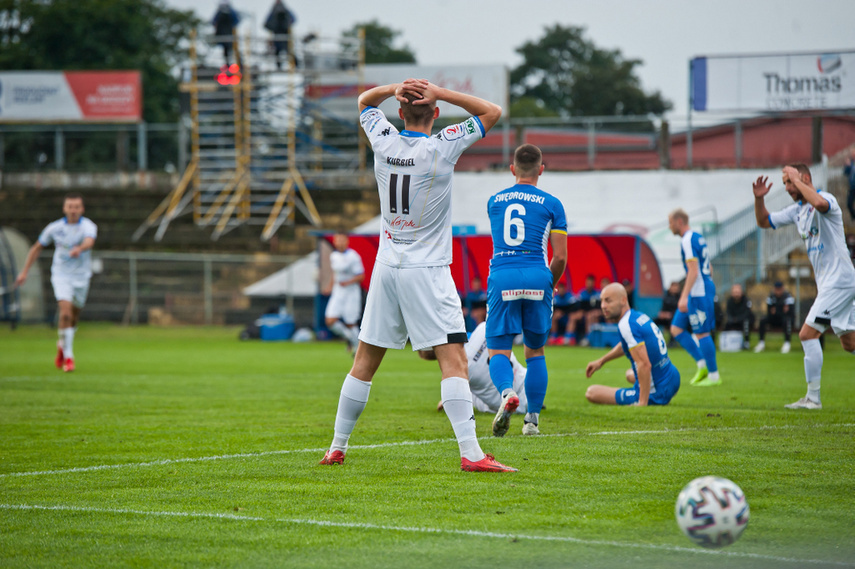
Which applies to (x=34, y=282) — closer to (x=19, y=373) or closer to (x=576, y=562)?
(x=19, y=373)

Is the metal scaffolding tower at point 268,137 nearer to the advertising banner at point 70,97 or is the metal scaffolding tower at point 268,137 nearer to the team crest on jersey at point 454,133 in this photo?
the advertising banner at point 70,97

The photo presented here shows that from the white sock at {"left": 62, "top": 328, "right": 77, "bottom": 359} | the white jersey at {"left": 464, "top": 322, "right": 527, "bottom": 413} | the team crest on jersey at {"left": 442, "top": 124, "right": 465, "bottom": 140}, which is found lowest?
the white sock at {"left": 62, "top": 328, "right": 77, "bottom": 359}

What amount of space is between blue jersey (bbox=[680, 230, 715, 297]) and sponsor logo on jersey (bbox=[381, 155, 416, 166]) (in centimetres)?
700

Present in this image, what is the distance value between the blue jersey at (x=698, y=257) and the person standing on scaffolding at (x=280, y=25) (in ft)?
74.2

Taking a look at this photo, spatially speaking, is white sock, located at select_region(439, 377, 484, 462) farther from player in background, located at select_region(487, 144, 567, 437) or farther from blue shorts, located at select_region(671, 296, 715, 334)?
blue shorts, located at select_region(671, 296, 715, 334)

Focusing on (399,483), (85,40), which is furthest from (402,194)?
(85,40)

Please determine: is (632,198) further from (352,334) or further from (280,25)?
(352,334)

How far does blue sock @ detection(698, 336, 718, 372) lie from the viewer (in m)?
12.3

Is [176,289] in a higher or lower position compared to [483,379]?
lower

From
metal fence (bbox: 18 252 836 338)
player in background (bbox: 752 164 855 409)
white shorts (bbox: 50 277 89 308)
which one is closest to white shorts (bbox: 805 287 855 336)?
player in background (bbox: 752 164 855 409)

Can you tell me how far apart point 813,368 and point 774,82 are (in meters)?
23.8

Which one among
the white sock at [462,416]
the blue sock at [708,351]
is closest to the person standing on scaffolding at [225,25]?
the blue sock at [708,351]

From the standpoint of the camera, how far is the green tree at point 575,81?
6388cm

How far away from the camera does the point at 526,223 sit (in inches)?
288
